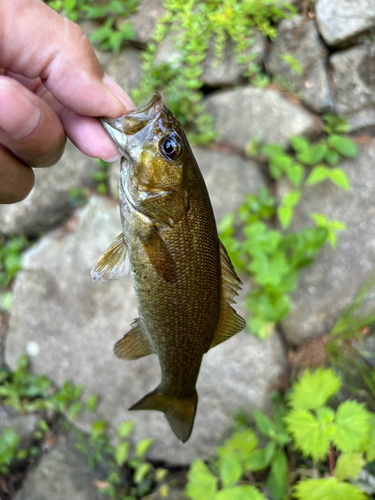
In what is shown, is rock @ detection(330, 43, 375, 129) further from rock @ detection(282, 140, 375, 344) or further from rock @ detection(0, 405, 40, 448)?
rock @ detection(0, 405, 40, 448)

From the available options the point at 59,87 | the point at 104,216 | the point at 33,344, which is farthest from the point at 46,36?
the point at 33,344

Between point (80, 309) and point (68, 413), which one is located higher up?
point (80, 309)

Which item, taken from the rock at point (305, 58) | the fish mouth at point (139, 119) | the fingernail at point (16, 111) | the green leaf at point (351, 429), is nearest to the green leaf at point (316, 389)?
the green leaf at point (351, 429)

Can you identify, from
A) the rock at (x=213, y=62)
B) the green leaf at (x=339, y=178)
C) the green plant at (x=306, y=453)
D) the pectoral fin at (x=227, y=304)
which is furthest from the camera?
the rock at (x=213, y=62)

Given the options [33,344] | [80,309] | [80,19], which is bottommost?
[33,344]

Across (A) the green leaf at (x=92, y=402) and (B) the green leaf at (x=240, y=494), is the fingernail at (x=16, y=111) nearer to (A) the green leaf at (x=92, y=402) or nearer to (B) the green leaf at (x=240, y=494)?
(B) the green leaf at (x=240, y=494)

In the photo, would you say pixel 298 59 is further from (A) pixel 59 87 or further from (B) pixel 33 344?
(B) pixel 33 344

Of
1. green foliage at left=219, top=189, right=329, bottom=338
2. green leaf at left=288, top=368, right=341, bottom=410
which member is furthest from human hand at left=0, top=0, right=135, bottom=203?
green leaf at left=288, top=368, right=341, bottom=410
